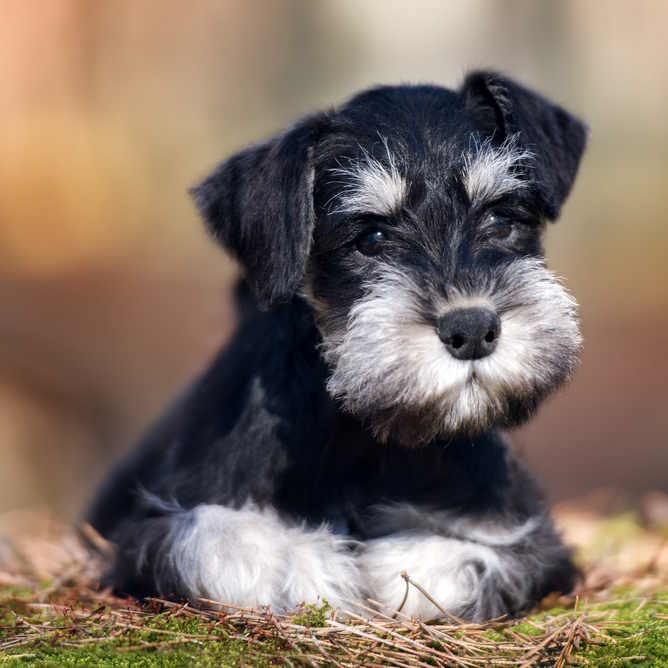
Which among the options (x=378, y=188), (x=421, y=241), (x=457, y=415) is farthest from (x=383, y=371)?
(x=378, y=188)

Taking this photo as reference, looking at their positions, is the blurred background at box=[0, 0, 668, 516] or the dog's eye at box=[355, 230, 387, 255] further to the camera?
the blurred background at box=[0, 0, 668, 516]

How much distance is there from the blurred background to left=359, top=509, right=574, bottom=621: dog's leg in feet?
18.8

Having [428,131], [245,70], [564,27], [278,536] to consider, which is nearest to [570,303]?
[428,131]

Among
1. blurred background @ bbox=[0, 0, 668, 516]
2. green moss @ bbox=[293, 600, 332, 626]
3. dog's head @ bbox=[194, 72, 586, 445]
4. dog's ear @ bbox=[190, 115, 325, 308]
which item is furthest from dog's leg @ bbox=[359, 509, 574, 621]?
blurred background @ bbox=[0, 0, 668, 516]

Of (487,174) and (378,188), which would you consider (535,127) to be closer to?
(487,174)

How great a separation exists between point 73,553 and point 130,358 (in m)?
6.76

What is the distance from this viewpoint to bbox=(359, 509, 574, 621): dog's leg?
3537 millimetres

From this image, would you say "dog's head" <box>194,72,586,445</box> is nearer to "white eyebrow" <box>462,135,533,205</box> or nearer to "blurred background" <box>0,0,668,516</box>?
"white eyebrow" <box>462,135,533,205</box>

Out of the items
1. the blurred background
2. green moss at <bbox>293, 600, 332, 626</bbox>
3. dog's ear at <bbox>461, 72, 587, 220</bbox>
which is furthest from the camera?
the blurred background

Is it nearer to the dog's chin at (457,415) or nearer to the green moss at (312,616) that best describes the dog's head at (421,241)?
the dog's chin at (457,415)

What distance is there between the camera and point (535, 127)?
154 inches

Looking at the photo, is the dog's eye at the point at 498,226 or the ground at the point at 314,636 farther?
the dog's eye at the point at 498,226

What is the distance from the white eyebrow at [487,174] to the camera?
11.8 ft

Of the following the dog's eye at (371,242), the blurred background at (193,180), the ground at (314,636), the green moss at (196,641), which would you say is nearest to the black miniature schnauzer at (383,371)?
the dog's eye at (371,242)
